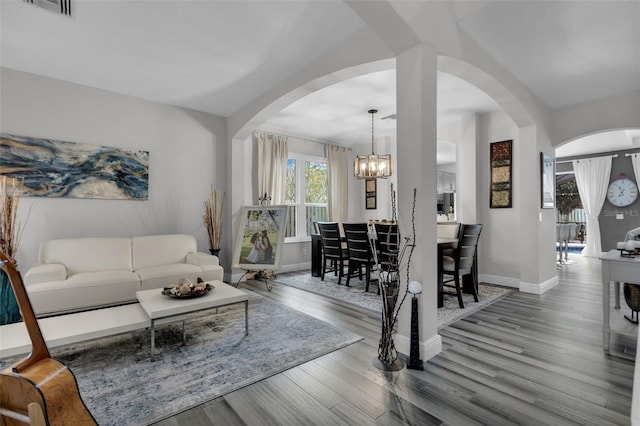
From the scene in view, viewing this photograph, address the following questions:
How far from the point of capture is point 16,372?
100 centimetres

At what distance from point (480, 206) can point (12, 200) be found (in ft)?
20.6

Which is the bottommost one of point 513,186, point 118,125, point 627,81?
point 513,186

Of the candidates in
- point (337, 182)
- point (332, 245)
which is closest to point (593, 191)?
point (337, 182)

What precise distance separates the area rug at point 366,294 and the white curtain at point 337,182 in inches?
71.8

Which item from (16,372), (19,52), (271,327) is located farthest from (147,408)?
(19,52)

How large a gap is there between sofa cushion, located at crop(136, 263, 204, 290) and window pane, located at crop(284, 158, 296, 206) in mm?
2607

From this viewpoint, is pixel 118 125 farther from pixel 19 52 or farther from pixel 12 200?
pixel 12 200

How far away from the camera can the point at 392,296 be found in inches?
92.8

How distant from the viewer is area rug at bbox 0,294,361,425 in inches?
72.9

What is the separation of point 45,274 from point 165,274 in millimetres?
1117

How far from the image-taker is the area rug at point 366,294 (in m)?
3.46

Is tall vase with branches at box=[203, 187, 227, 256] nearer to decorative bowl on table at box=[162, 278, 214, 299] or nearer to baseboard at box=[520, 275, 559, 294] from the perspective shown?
decorative bowl on table at box=[162, 278, 214, 299]

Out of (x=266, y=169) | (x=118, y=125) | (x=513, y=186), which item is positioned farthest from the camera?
(x=266, y=169)

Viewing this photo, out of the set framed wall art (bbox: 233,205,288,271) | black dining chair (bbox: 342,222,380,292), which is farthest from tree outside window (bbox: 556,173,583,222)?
framed wall art (bbox: 233,205,288,271)
